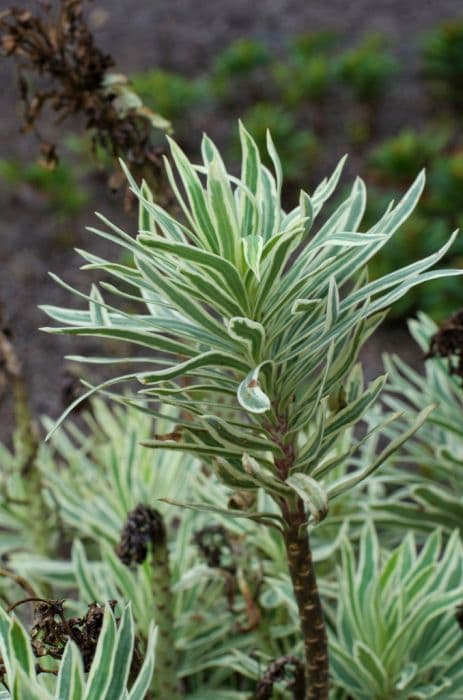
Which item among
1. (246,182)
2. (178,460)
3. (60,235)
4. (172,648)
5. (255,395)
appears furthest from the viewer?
(60,235)

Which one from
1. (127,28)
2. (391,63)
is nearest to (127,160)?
(391,63)

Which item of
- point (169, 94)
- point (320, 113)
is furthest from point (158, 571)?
point (320, 113)

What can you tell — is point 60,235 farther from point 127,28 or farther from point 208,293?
point 208,293

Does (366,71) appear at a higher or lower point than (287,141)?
higher

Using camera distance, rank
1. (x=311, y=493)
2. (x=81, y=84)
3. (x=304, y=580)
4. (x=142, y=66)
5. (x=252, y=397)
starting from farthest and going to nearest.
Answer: (x=142, y=66), (x=81, y=84), (x=304, y=580), (x=311, y=493), (x=252, y=397)

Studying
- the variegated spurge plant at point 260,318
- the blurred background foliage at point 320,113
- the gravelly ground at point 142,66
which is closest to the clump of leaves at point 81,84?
the variegated spurge plant at point 260,318

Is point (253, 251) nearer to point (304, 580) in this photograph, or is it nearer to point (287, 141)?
point (304, 580)
